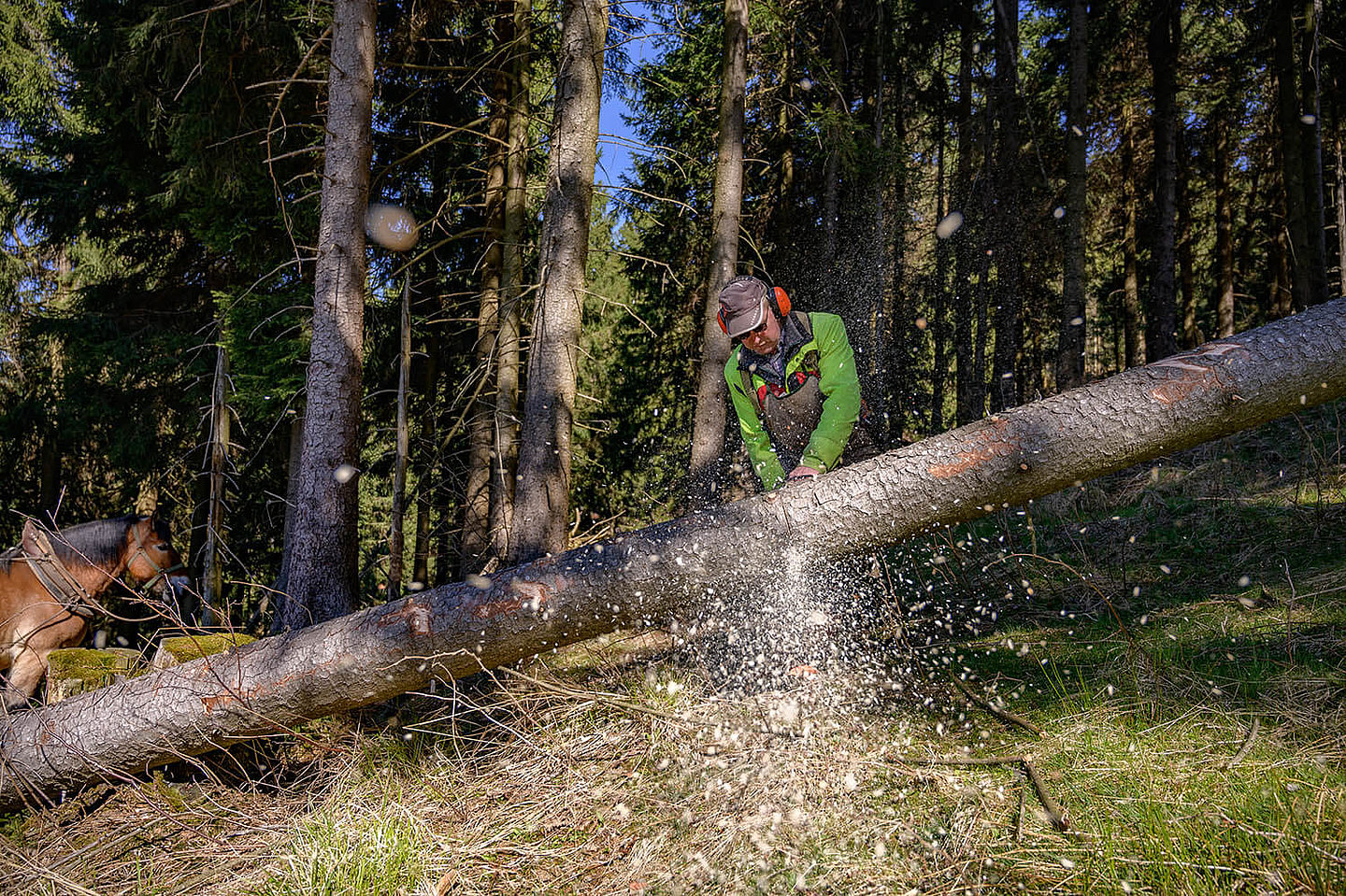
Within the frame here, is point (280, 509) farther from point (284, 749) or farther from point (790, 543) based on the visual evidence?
point (790, 543)

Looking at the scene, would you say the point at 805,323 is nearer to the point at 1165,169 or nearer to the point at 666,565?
the point at 666,565

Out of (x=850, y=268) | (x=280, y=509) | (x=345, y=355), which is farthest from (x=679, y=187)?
(x=280, y=509)

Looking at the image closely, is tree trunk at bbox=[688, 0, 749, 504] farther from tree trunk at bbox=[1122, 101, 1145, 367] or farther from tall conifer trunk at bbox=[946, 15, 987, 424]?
tree trunk at bbox=[1122, 101, 1145, 367]

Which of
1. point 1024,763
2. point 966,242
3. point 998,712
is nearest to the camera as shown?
point 1024,763

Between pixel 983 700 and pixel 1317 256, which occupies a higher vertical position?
pixel 1317 256

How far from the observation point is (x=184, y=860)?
10.1 ft

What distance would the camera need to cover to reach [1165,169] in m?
11.4

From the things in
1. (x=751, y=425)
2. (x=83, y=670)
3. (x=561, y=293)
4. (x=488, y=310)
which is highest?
(x=488, y=310)

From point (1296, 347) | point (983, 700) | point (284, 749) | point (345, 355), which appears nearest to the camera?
point (1296, 347)

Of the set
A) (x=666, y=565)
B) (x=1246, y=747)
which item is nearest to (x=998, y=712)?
(x=1246, y=747)

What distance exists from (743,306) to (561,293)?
138 cm

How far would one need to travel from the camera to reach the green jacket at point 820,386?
4.02 m

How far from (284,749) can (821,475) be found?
3.42 metres

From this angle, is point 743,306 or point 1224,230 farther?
point 1224,230
